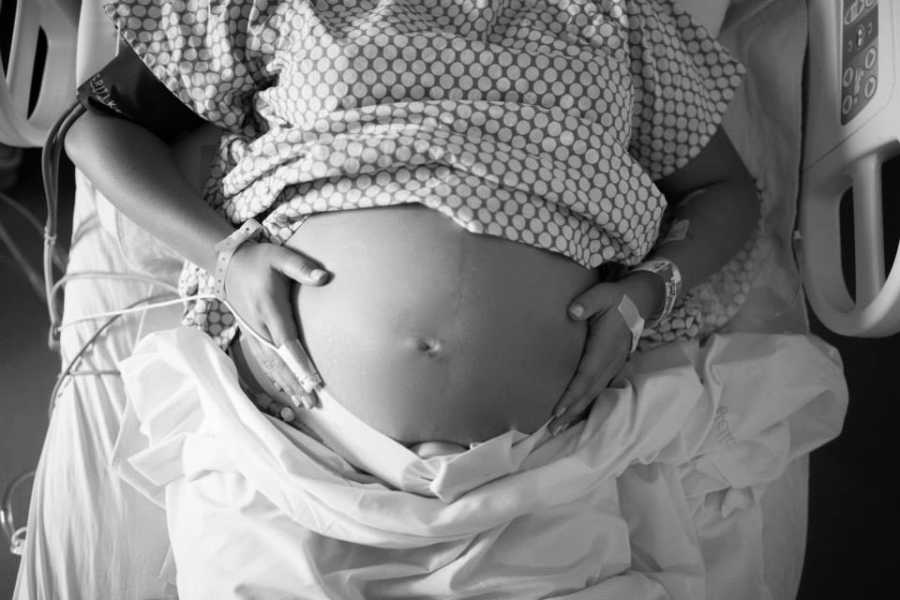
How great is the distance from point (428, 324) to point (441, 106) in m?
0.26

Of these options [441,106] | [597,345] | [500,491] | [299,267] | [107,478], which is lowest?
[107,478]

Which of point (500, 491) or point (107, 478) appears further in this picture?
point (107, 478)

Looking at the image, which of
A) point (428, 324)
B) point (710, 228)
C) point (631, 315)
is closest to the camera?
point (428, 324)

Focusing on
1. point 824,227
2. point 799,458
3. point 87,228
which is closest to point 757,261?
point 824,227

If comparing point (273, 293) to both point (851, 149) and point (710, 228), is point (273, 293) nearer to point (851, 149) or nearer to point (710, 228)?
point (710, 228)

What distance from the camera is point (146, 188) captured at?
1019 mm

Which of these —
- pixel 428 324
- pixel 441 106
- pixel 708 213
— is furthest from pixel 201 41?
pixel 708 213

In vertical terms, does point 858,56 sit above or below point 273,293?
above

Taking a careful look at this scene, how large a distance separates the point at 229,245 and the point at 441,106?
308 millimetres

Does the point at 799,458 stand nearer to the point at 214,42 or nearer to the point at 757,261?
the point at 757,261

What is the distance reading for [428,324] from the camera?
90cm

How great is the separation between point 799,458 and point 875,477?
51 centimetres

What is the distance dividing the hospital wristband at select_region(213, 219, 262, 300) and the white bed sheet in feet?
0.81

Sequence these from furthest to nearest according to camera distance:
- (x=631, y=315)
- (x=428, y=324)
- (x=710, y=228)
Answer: (x=710, y=228)
(x=631, y=315)
(x=428, y=324)
